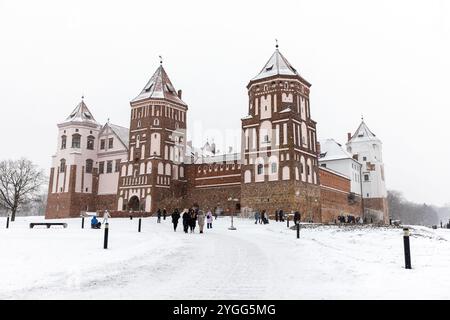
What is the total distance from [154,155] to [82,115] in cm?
1430

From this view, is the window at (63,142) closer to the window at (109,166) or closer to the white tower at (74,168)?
the white tower at (74,168)

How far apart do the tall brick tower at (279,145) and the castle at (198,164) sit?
0.11 meters

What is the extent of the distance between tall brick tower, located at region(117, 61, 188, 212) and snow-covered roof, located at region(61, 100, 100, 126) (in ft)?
26.0

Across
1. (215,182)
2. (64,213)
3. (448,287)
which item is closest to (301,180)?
(215,182)

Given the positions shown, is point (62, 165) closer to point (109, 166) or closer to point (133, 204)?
point (109, 166)

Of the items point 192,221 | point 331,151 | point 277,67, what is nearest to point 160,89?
point 277,67

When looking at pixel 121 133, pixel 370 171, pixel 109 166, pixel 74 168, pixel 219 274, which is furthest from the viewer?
pixel 370 171

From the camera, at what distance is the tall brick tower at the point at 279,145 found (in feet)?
135

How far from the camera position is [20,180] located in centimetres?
5316

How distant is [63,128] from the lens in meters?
54.7

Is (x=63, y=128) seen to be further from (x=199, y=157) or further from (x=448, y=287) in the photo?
(x=448, y=287)
